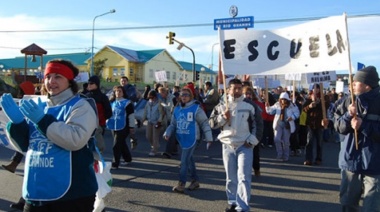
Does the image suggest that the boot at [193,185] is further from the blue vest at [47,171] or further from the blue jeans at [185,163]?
the blue vest at [47,171]

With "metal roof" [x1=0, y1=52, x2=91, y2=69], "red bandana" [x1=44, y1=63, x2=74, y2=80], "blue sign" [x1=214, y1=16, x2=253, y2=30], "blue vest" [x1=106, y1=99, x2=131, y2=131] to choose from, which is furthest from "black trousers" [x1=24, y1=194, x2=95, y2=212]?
"metal roof" [x1=0, y1=52, x2=91, y2=69]

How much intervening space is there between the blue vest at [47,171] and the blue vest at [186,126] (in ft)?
13.6

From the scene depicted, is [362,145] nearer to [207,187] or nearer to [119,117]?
[207,187]

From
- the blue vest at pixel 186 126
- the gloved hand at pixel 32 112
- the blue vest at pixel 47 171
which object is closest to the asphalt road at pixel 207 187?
the blue vest at pixel 186 126

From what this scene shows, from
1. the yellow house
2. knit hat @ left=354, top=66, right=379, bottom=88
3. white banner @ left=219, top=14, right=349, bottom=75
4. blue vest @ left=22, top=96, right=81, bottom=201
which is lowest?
blue vest @ left=22, top=96, right=81, bottom=201

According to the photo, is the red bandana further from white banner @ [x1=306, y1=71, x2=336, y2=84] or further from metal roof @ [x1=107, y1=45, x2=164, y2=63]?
metal roof @ [x1=107, y1=45, x2=164, y2=63]

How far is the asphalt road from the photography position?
6242 millimetres

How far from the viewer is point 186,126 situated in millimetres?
7199

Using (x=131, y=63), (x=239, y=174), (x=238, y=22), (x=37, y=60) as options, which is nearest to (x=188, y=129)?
(x=239, y=174)

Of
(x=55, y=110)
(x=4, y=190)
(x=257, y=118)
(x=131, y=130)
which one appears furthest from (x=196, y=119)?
(x=55, y=110)

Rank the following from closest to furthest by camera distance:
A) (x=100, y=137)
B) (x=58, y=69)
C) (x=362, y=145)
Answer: (x=58, y=69), (x=362, y=145), (x=100, y=137)

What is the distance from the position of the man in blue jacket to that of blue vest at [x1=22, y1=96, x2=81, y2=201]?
2.87 metres

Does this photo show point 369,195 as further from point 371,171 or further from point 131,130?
point 131,130

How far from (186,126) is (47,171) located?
4386 millimetres
